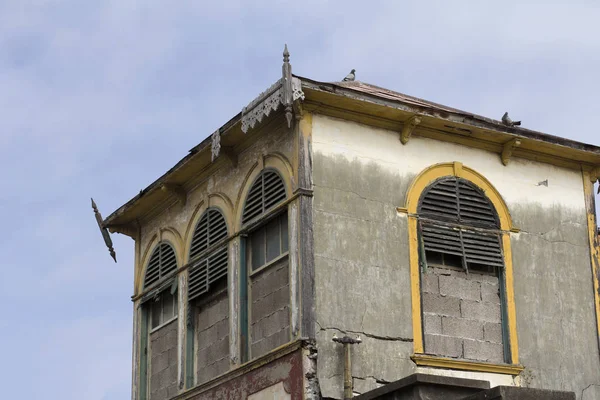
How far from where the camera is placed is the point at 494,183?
58.9ft

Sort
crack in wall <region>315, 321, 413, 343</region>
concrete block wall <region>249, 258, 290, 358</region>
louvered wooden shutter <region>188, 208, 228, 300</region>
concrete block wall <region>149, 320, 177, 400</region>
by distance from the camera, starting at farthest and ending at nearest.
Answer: concrete block wall <region>149, 320, 177, 400</region> → louvered wooden shutter <region>188, 208, 228, 300</region> → concrete block wall <region>249, 258, 290, 358</region> → crack in wall <region>315, 321, 413, 343</region>

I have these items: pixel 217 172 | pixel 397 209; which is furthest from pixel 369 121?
pixel 217 172

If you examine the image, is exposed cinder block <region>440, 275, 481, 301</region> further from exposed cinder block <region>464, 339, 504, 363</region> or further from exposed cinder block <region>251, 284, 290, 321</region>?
exposed cinder block <region>251, 284, 290, 321</region>

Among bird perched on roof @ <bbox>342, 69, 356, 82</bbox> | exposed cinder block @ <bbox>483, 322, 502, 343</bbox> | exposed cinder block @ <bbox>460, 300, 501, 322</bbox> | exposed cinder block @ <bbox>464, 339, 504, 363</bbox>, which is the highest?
bird perched on roof @ <bbox>342, 69, 356, 82</bbox>

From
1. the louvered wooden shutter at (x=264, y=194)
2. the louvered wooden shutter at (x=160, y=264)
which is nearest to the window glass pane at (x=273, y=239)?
the louvered wooden shutter at (x=264, y=194)

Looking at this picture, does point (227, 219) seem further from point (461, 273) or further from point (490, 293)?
point (490, 293)

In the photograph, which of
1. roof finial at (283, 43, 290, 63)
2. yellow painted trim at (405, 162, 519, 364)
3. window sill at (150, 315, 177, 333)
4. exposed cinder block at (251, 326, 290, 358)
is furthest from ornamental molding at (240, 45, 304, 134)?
window sill at (150, 315, 177, 333)

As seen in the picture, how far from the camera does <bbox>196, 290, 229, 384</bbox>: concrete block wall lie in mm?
18000

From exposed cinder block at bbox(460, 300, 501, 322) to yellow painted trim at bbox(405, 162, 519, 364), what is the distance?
184 millimetres

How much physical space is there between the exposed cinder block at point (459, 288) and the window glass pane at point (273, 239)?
7.80 ft

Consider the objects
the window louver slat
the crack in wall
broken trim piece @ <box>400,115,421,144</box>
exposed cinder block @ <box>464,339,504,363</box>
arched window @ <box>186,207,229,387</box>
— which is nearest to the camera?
the crack in wall

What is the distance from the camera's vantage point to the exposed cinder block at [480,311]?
1716 centimetres

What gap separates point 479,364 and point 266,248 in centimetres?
341

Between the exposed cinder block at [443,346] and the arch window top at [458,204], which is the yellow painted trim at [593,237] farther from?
the exposed cinder block at [443,346]
